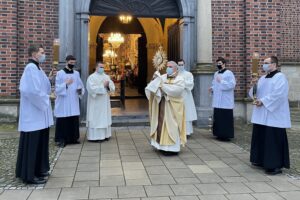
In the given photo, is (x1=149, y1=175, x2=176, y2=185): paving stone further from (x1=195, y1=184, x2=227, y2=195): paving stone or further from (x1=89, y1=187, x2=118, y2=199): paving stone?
(x1=89, y1=187, x2=118, y2=199): paving stone

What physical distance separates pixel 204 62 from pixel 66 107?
4.13m

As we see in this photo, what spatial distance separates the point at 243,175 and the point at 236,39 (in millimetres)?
5897

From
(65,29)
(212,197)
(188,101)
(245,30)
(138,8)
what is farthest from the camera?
(245,30)

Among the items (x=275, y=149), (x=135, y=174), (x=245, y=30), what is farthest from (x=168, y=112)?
(x=245, y=30)

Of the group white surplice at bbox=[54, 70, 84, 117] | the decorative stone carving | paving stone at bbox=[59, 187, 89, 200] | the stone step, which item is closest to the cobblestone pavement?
paving stone at bbox=[59, 187, 89, 200]

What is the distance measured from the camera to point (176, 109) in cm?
742

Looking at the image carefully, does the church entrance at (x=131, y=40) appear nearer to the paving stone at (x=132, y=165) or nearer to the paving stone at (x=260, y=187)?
the paving stone at (x=132, y=165)

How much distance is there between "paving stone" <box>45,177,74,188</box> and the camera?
545 cm

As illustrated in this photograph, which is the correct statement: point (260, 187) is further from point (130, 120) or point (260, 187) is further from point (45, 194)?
point (130, 120)

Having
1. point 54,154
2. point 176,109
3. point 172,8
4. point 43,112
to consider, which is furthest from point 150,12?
point 43,112

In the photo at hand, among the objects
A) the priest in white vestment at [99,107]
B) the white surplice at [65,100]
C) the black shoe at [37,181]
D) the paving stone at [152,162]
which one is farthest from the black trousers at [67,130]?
the black shoe at [37,181]

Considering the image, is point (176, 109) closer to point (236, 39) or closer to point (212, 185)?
point (212, 185)

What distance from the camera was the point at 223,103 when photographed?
29.4ft

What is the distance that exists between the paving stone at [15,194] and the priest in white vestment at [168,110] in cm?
288
